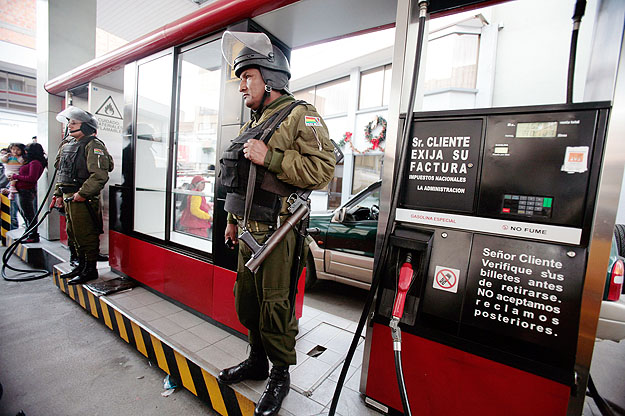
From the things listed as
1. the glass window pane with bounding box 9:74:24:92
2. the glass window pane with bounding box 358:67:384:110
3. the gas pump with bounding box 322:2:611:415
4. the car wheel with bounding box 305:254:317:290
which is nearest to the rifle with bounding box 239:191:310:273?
the gas pump with bounding box 322:2:611:415

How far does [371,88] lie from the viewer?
1009 centimetres

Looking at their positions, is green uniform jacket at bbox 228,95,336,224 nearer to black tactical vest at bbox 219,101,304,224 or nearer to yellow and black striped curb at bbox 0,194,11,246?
black tactical vest at bbox 219,101,304,224

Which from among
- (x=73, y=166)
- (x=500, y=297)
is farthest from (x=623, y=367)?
(x=73, y=166)

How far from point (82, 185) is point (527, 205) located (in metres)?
4.29

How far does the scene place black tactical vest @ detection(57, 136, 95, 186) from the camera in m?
3.50

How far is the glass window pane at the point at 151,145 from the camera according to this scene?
3357 millimetres

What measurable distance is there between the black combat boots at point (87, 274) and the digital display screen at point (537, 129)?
4359 millimetres

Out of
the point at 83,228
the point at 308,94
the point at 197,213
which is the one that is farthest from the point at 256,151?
the point at 308,94

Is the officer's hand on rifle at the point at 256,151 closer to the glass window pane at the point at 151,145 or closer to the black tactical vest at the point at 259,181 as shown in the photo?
the black tactical vest at the point at 259,181

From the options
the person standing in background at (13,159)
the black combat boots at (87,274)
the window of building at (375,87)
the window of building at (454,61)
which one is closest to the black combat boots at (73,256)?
the black combat boots at (87,274)

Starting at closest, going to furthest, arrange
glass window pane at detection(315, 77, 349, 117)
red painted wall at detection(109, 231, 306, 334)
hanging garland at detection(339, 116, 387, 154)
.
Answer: red painted wall at detection(109, 231, 306, 334), hanging garland at detection(339, 116, 387, 154), glass window pane at detection(315, 77, 349, 117)

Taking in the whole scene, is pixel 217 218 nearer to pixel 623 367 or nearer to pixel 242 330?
pixel 242 330

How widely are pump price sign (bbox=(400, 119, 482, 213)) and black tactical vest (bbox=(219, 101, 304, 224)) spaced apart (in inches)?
27.3

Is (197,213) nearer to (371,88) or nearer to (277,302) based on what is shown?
(277,302)
